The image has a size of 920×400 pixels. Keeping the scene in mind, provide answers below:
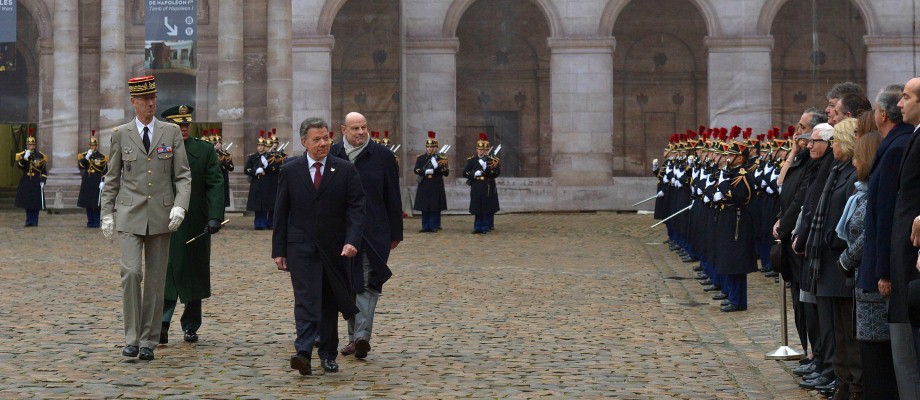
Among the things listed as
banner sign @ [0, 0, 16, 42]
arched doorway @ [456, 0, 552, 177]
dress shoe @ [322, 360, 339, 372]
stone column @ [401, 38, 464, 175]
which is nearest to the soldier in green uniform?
dress shoe @ [322, 360, 339, 372]

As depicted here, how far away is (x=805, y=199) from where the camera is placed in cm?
946

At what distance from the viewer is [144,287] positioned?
34.7ft

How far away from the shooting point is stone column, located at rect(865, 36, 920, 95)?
114 feet

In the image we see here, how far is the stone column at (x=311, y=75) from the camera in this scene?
3494cm

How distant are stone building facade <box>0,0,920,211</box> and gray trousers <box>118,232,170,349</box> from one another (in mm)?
23733

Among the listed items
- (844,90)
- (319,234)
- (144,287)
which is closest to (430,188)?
(144,287)

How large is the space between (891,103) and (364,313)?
461cm

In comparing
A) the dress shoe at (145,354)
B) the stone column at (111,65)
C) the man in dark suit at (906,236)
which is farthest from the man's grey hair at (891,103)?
the stone column at (111,65)

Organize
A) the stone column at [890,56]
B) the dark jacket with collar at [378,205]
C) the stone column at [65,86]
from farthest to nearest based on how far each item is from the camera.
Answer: the stone column at [65,86] → the stone column at [890,56] → the dark jacket with collar at [378,205]

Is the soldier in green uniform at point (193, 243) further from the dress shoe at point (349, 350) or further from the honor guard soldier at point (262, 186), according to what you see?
the honor guard soldier at point (262, 186)

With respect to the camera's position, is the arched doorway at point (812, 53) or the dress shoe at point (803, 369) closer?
the dress shoe at point (803, 369)

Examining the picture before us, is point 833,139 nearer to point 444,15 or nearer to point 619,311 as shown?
point 619,311

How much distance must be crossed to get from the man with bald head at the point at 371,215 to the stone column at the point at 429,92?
959 inches

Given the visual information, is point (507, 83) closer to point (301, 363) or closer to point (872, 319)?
point (301, 363)
